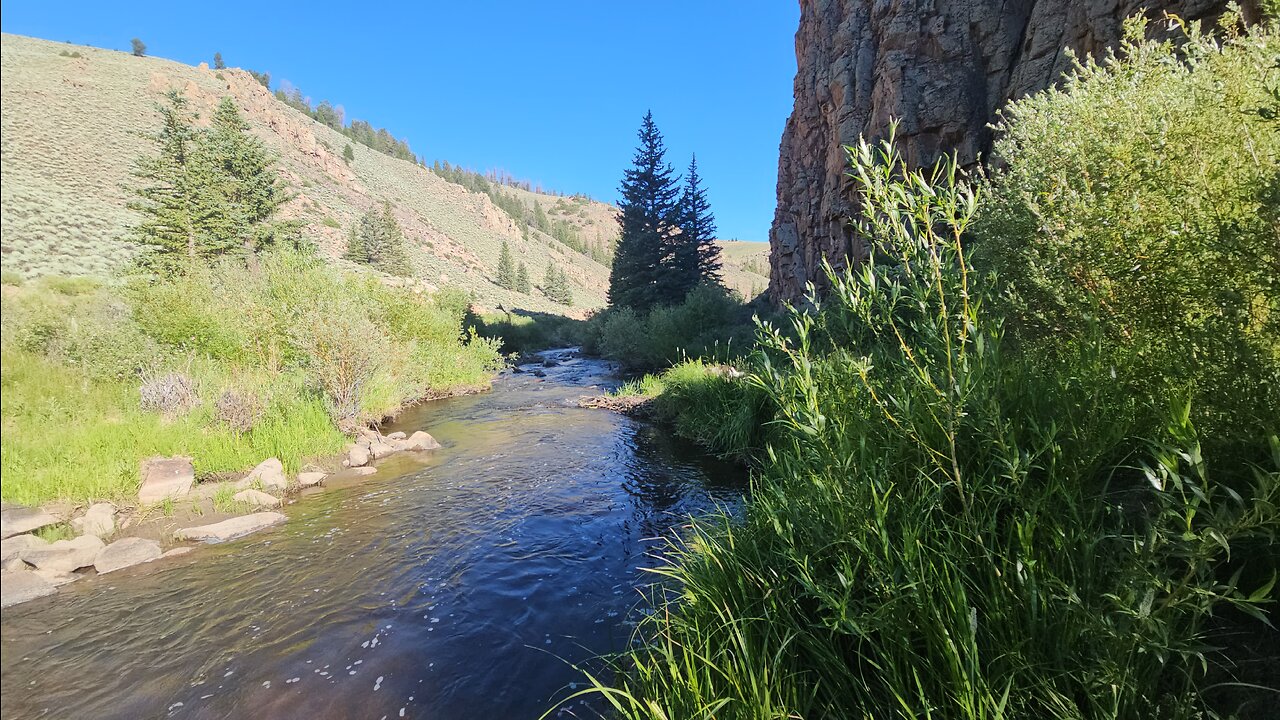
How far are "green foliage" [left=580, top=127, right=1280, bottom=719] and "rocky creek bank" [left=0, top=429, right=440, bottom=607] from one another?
637cm

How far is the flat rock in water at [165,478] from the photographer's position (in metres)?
7.34

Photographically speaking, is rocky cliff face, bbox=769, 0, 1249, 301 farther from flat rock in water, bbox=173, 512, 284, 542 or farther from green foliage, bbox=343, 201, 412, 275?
green foliage, bbox=343, 201, 412, 275

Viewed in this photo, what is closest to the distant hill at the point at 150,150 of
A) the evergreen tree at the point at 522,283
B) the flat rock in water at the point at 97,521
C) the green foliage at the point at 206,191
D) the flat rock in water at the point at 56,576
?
the green foliage at the point at 206,191

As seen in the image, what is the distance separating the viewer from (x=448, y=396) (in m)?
18.3

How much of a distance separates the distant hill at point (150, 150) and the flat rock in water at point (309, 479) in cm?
425

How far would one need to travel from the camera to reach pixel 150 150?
1795 centimetres

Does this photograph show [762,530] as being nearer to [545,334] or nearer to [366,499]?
[366,499]

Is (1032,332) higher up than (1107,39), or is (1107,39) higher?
(1107,39)

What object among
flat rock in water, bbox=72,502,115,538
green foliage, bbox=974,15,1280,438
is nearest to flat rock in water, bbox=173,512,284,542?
flat rock in water, bbox=72,502,115,538

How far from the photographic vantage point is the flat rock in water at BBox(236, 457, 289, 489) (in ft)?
27.6

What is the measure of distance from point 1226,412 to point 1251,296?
60cm

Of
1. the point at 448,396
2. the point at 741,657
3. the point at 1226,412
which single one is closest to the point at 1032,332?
the point at 1226,412

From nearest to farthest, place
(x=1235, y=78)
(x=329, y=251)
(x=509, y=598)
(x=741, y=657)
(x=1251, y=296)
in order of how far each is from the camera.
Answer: (x=1251, y=296), (x=741, y=657), (x=1235, y=78), (x=509, y=598), (x=329, y=251)

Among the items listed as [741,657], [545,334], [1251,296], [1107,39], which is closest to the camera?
[1251,296]
